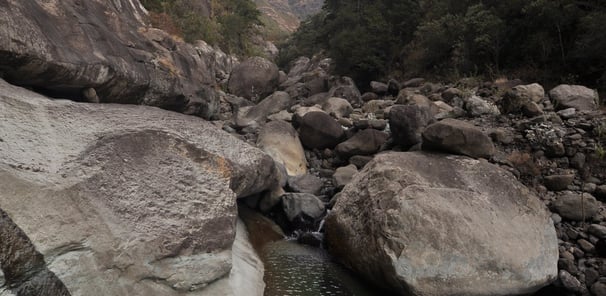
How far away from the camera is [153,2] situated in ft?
76.8

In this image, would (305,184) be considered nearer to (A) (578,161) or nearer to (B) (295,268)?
(B) (295,268)

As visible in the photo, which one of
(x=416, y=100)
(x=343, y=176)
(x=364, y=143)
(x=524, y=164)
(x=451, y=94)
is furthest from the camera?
(x=451, y=94)

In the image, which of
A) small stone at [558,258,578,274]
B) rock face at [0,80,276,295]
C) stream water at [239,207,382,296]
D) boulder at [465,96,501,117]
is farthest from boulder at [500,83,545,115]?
rock face at [0,80,276,295]

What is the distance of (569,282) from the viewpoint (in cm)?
805

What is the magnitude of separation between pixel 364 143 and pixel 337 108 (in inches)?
188

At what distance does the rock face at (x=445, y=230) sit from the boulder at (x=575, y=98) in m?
5.65

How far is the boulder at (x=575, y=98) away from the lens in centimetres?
1262

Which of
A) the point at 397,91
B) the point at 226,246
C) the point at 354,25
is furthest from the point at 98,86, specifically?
the point at 354,25

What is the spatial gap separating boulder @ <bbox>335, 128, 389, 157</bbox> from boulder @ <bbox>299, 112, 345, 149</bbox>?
72 centimetres

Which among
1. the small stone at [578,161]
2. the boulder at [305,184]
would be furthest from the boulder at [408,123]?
the small stone at [578,161]

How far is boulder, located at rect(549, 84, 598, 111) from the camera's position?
41.4 feet

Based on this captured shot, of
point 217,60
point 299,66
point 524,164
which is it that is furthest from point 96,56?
point 299,66

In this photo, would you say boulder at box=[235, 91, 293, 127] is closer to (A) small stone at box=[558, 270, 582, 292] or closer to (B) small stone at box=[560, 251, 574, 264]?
(B) small stone at box=[560, 251, 574, 264]

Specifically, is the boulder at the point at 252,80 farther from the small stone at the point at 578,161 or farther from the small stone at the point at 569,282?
the small stone at the point at 569,282
